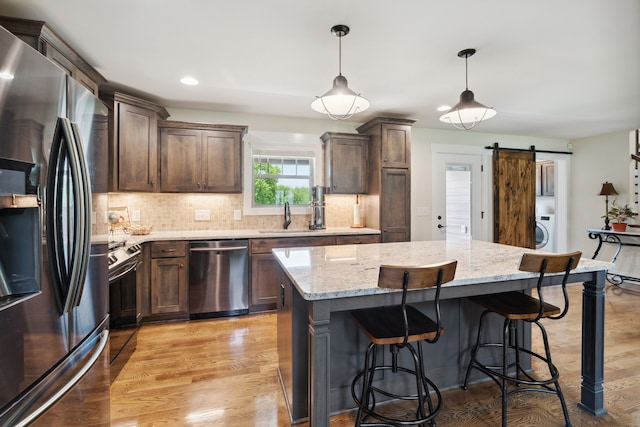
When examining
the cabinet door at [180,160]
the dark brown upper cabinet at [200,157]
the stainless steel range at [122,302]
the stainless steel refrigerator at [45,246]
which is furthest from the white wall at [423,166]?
the stainless steel refrigerator at [45,246]

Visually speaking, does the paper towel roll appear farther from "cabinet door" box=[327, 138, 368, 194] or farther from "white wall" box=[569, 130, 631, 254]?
"white wall" box=[569, 130, 631, 254]

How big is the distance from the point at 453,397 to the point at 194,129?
3588mm

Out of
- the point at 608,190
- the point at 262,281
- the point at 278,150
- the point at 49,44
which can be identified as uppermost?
the point at 49,44

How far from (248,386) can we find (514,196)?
5.17 meters

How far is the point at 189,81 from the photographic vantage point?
9.89 ft

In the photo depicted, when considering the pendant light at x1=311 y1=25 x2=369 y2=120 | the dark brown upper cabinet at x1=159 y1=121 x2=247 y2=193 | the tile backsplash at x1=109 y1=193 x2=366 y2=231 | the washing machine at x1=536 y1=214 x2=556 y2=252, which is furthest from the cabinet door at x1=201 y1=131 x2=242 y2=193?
the washing machine at x1=536 y1=214 x2=556 y2=252

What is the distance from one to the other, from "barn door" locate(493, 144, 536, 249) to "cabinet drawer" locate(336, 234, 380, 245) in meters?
2.53

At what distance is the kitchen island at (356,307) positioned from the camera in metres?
1.32

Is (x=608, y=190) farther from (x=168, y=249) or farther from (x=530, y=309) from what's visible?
(x=168, y=249)

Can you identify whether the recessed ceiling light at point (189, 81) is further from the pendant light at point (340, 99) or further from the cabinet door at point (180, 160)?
the pendant light at point (340, 99)

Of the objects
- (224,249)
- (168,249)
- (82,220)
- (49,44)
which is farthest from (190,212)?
(82,220)

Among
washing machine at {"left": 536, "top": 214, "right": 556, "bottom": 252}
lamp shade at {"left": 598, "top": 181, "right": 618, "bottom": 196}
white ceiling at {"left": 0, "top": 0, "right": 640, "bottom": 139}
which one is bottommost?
washing machine at {"left": 536, "top": 214, "right": 556, "bottom": 252}

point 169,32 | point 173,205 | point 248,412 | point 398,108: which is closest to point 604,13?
point 398,108

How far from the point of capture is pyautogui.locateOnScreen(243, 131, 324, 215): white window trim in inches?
160
